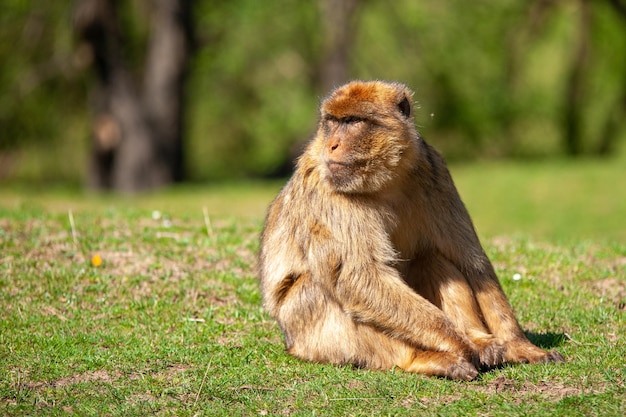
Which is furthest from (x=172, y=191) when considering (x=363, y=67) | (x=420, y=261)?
(x=420, y=261)

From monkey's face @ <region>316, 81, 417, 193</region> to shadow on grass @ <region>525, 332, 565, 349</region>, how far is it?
1635 millimetres

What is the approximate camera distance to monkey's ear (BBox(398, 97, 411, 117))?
6.17 metres

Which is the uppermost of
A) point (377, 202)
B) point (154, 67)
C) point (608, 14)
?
point (608, 14)

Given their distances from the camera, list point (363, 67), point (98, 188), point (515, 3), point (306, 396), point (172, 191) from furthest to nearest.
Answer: point (515, 3)
point (363, 67)
point (98, 188)
point (172, 191)
point (306, 396)

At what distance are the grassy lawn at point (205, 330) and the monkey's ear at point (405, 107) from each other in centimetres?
173

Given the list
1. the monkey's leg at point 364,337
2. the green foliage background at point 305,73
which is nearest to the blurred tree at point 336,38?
the green foliage background at point 305,73

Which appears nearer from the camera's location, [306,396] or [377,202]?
[306,396]

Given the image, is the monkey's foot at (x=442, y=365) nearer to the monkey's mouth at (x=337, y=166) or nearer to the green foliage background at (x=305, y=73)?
the monkey's mouth at (x=337, y=166)

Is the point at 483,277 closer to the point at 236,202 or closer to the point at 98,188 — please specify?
the point at 236,202

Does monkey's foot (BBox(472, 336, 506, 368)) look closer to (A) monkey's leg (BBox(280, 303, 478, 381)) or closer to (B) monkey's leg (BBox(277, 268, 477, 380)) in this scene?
(B) monkey's leg (BBox(277, 268, 477, 380))

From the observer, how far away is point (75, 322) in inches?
278

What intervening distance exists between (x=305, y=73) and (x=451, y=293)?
2032 cm

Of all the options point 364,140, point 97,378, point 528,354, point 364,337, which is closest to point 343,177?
point 364,140

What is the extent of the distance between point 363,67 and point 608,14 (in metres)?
8.20
